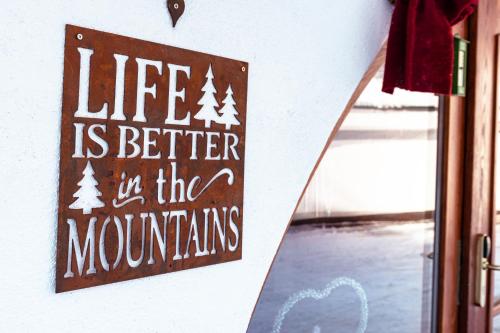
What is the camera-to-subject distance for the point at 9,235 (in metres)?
0.93

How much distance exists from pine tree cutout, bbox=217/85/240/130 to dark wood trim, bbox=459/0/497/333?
1.05m

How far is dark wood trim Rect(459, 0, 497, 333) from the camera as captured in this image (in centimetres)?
194

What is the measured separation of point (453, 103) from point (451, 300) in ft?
2.18

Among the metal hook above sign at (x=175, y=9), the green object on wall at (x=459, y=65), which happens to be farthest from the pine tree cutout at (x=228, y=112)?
the green object on wall at (x=459, y=65)

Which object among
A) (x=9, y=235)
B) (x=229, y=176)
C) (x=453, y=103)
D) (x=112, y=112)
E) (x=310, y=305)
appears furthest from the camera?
(x=453, y=103)

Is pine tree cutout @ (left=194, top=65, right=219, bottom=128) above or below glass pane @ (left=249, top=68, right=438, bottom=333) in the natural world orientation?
above

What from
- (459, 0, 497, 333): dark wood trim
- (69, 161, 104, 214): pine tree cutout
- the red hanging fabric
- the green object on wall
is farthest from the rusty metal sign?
(459, 0, 497, 333): dark wood trim

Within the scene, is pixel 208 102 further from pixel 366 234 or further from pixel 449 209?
pixel 449 209

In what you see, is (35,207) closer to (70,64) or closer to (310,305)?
(70,64)

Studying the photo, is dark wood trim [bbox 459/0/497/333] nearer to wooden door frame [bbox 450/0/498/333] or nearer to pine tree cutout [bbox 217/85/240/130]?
wooden door frame [bbox 450/0/498/333]

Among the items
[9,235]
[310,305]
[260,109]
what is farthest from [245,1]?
[310,305]

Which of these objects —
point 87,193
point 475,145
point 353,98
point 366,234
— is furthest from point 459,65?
point 87,193

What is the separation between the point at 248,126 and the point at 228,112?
68 mm

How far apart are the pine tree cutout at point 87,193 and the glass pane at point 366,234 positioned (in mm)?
515
